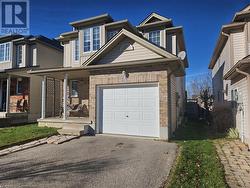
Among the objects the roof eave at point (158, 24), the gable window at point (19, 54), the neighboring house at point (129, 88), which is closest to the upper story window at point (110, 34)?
the roof eave at point (158, 24)

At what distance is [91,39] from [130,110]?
24.6ft

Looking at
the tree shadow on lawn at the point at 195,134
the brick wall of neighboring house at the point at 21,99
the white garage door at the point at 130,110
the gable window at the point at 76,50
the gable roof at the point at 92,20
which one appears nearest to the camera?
the white garage door at the point at 130,110

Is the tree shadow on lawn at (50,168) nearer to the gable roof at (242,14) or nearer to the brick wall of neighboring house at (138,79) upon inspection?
the brick wall of neighboring house at (138,79)

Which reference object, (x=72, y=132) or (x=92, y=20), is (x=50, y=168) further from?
(x=92, y=20)

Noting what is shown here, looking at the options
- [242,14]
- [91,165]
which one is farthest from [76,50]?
[91,165]

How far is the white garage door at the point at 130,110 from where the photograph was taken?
1057 cm

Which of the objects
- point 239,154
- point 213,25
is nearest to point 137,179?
point 239,154

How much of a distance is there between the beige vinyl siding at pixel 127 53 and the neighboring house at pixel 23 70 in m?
8.63

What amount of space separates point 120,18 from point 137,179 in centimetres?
1341

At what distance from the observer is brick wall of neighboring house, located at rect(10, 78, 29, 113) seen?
18.1 metres

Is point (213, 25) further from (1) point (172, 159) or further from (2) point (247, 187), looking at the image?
(2) point (247, 187)

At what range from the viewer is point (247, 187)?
16.0 feet

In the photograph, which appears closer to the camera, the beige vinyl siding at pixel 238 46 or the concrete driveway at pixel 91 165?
the concrete driveway at pixel 91 165

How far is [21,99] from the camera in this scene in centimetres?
1841
